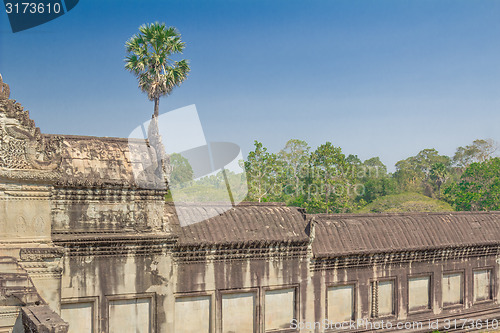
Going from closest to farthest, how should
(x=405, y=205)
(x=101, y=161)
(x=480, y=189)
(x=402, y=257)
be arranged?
(x=101, y=161), (x=402, y=257), (x=480, y=189), (x=405, y=205)

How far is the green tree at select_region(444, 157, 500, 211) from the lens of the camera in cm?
5372

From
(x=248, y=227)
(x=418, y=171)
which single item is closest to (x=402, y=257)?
(x=248, y=227)

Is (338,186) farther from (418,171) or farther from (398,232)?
(418,171)

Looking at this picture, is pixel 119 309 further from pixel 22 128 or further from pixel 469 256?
pixel 469 256

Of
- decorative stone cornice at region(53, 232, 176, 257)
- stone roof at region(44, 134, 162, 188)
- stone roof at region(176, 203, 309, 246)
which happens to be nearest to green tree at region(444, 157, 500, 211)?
stone roof at region(176, 203, 309, 246)

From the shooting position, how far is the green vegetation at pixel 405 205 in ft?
190

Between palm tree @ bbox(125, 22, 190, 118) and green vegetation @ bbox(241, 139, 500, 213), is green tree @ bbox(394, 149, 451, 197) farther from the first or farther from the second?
palm tree @ bbox(125, 22, 190, 118)

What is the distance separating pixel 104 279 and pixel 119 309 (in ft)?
2.73

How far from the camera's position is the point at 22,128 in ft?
32.7

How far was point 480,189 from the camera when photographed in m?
55.4

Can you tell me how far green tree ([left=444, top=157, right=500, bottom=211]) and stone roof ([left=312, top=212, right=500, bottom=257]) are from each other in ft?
122

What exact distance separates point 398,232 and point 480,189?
4317cm

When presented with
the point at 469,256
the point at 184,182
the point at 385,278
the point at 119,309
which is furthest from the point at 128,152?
the point at 184,182

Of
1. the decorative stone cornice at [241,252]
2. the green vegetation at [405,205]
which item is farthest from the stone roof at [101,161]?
the green vegetation at [405,205]
